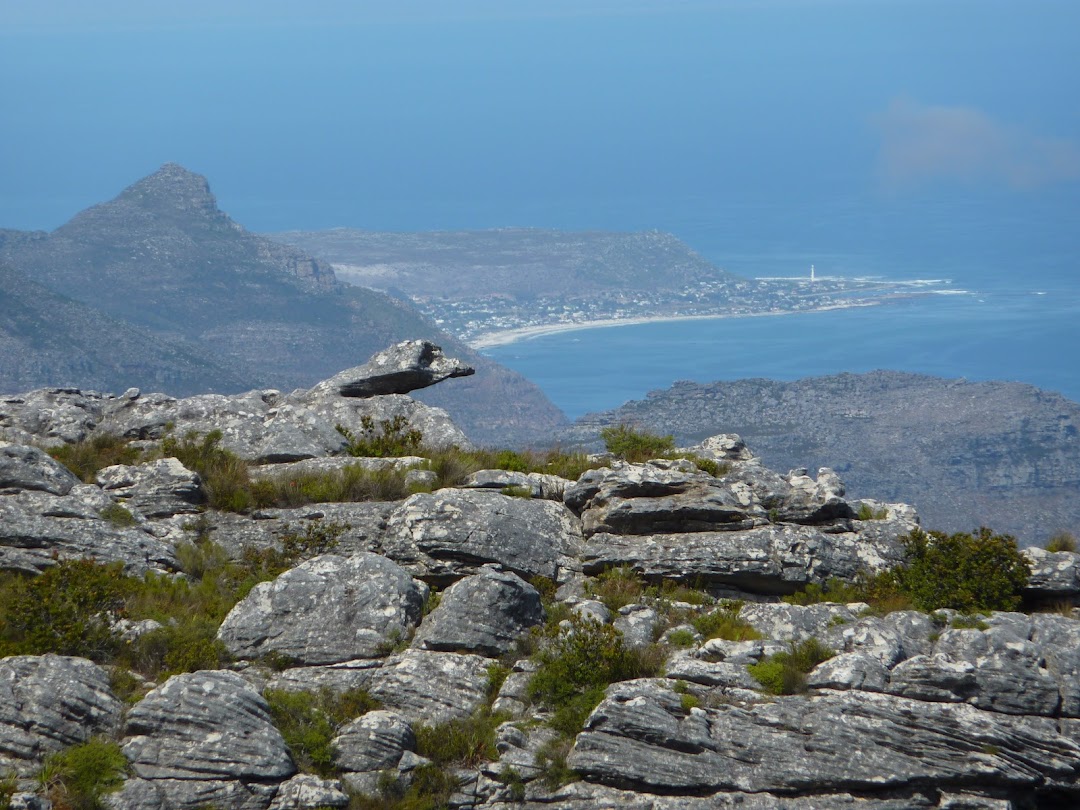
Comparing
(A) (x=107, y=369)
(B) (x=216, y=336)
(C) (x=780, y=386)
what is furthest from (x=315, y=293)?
(C) (x=780, y=386)

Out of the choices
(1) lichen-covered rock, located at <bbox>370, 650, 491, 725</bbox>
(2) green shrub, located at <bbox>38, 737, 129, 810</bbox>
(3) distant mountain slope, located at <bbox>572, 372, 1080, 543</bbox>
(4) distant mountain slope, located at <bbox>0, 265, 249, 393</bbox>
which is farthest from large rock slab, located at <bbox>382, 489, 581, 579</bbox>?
(4) distant mountain slope, located at <bbox>0, 265, 249, 393</bbox>

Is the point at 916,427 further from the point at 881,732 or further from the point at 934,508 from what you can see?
the point at 881,732

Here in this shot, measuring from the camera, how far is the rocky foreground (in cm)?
1373

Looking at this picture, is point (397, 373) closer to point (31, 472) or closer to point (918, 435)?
point (31, 472)

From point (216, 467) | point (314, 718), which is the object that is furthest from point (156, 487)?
point (314, 718)

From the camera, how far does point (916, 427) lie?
110438 millimetres

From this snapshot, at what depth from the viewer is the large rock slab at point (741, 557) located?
18219mm

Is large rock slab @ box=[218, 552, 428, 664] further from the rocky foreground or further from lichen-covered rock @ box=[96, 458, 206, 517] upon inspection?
lichen-covered rock @ box=[96, 458, 206, 517]

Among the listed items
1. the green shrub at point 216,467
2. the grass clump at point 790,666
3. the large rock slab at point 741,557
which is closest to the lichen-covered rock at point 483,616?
the large rock slab at point 741,557

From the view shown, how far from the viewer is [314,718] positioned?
14.5 metres

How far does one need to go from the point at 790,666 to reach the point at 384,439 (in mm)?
11466

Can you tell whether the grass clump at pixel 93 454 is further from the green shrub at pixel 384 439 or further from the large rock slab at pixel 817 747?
the large rock slab at pixel 817 747

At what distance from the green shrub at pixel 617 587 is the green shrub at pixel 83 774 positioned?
24.5 ft

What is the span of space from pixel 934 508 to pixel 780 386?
1091 inches
